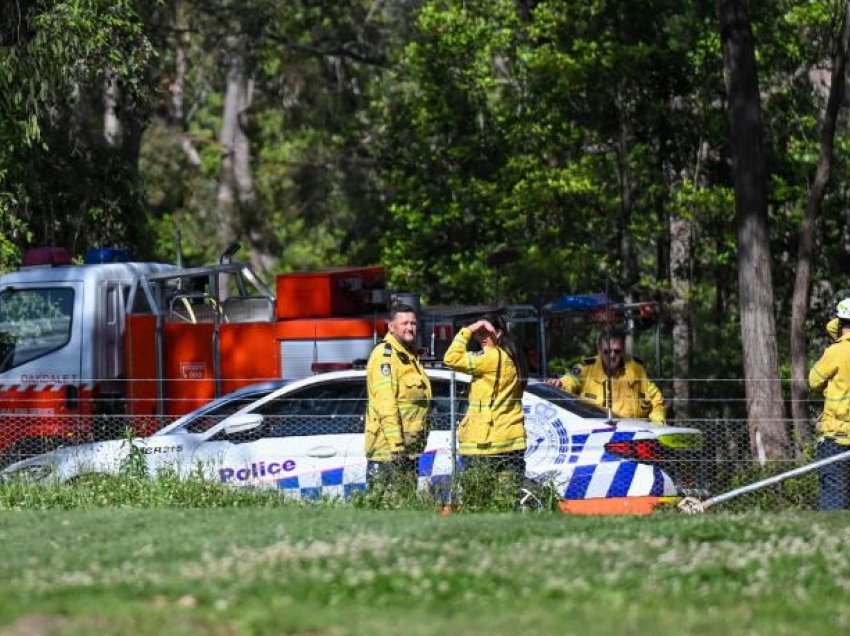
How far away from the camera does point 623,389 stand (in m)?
16.0


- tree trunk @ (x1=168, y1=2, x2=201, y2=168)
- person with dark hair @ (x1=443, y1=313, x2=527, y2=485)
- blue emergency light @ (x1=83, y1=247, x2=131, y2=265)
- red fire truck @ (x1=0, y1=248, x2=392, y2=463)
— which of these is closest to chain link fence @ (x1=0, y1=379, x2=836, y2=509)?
person with dark hair @ (x1=443, y1=313, x2=527, y2=485)

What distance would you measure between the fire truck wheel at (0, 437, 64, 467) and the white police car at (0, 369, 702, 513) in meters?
0.78

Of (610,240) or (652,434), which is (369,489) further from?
(610,240)

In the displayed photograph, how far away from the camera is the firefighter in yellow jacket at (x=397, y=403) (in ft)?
42.8

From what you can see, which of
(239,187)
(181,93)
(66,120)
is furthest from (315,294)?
(239,187)

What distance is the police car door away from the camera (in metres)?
13.8

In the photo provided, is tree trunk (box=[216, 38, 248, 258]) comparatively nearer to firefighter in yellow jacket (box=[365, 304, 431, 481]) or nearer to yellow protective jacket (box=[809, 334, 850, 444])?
firefighter in yellow jacket (box=[365, 304, 431, 481])

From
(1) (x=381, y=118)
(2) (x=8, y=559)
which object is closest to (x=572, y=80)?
(1) (x=381, y=118)

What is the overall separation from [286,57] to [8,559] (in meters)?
29.8

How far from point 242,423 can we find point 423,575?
5749mm

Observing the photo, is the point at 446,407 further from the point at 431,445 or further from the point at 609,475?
the point at 609,475

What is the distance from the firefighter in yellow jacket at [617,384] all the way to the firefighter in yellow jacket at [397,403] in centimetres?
257

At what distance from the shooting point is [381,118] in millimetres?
31672

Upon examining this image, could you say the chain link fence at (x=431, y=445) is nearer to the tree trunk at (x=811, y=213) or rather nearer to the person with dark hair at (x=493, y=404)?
the person with dark hair at (x=493, y=404)
